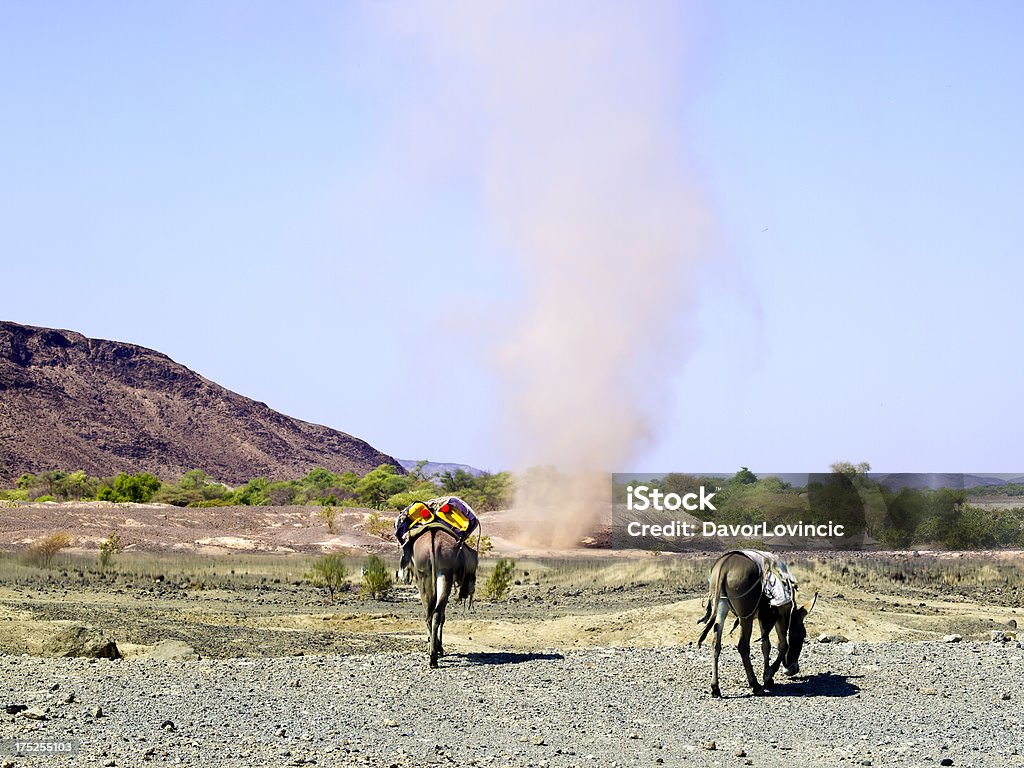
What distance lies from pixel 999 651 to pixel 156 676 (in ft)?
37.6

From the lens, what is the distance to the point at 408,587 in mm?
37531

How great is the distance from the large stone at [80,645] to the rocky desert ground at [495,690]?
4.9 inches

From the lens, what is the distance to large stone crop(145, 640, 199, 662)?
17250mm

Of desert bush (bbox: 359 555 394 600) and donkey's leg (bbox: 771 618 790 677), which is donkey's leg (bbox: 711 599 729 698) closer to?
donkey's leg (bbox: 771 618 790 677)

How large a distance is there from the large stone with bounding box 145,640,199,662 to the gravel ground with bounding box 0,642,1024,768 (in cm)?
70

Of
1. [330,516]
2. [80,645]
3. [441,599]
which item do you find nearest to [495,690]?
[441,599]

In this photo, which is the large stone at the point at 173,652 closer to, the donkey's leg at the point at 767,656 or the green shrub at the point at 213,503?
the donkey's leg at the point at 767,656

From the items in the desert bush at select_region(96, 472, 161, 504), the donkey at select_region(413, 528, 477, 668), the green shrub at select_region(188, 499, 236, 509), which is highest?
the desert bush at select_region(96, 472, 161, 504)

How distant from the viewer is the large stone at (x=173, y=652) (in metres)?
17.2

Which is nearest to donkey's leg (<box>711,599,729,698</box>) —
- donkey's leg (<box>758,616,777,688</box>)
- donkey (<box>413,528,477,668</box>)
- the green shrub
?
donkey's leg (<box>758,616,777,688</box>)

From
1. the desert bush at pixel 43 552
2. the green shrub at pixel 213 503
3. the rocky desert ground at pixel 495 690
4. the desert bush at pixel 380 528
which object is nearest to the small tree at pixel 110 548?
the desert bush at pixel 43 552

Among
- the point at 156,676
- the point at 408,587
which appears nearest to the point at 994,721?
the point at 156,676

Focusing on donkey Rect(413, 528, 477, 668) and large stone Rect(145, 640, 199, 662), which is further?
large stone Rect(145, 640, 199, 662)

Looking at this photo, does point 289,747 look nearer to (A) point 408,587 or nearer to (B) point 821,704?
(B) point 821,704
